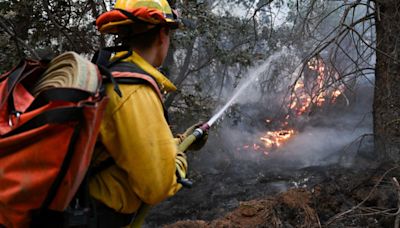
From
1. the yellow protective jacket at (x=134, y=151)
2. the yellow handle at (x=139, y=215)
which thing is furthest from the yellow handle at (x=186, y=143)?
the yellow protective jacket at (x=134, y=151)

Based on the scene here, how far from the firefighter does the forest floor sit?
89.1 inches

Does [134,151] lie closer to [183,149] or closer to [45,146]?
[45,146]

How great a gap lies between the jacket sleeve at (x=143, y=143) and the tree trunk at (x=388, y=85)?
4223 millimetres

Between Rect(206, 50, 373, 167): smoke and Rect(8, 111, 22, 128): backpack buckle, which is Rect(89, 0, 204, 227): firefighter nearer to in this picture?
Rect(8, 111, 22, 128): backpack buckle

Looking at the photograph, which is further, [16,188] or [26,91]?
[26,91]

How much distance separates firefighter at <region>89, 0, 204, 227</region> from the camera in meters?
1.62

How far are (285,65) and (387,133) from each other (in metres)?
8.80

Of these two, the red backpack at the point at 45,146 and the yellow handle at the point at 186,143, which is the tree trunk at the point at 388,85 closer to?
the yellow handle at the point at 186,143

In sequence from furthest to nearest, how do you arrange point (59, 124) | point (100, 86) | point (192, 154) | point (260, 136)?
1. point (260, 136)
2. point (192, 154)
3. point (100, 86)
4. point (59, 124)

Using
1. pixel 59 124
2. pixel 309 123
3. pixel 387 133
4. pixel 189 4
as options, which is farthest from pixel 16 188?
pixel 309 123

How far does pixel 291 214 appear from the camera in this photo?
14.7 ft

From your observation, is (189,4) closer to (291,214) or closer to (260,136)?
(291,214)

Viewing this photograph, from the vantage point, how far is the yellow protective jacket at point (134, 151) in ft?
5.29

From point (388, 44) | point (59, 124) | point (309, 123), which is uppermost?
point (388, 44)
